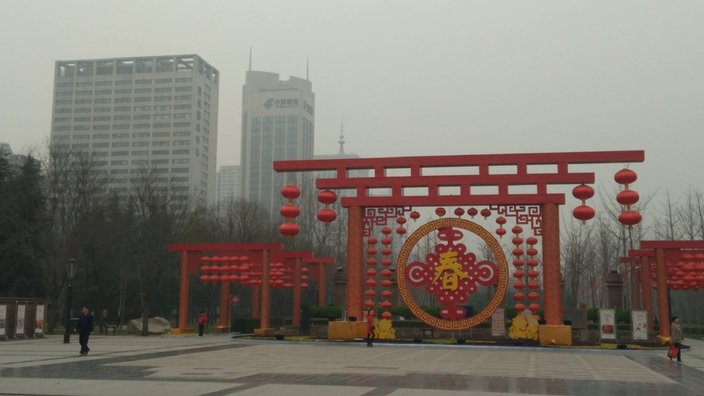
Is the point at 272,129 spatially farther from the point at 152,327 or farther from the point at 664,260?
the point at 664,260

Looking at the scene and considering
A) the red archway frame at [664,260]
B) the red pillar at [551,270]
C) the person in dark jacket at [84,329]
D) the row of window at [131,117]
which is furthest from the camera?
the row of window at [131,117]

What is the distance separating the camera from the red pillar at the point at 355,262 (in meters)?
19.7

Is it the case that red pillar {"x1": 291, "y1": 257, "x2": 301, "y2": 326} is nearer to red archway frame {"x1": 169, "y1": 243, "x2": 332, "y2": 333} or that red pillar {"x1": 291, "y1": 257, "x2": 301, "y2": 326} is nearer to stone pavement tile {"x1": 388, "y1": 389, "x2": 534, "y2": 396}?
red archway frame {"x1": 169, "y1": 243, "x2": 332, "y2": 333}

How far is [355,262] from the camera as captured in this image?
1983cm

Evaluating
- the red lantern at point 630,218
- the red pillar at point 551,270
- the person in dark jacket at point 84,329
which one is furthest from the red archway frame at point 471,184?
the person in dark jacket at point 84,329

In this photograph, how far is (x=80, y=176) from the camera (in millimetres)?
30391

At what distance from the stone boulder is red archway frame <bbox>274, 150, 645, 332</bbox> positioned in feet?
34.2

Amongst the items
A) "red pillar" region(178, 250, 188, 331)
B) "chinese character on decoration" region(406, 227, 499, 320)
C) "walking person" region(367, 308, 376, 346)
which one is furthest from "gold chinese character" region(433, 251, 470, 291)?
"red pillar" region(178, 250, 188, 331)

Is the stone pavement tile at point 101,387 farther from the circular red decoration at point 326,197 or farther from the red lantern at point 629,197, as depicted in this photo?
the red lantern at point 629,197

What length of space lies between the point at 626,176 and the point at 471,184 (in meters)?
4.23

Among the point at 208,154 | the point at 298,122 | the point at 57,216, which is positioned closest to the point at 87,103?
the point at 208,154

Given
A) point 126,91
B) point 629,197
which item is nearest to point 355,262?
point 629,197

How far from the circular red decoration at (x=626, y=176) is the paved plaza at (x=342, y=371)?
4.63 m

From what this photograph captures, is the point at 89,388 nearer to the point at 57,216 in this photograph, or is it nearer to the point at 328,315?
the point at 328,315
